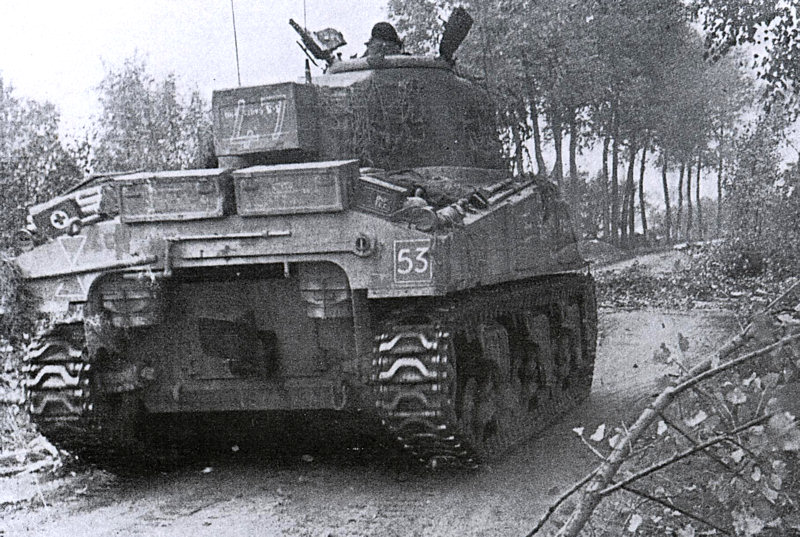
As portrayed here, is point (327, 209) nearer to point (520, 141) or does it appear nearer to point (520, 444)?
point (520, 444)

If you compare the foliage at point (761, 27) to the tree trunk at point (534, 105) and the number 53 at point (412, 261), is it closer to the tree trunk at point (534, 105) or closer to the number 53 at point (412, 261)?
the number 53 at point (412, 261)

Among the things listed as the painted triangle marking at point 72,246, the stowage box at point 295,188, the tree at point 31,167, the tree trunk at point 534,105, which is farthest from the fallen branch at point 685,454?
the tree trunk at point 534,105

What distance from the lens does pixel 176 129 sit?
2073 centimetres

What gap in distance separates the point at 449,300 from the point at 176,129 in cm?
1424

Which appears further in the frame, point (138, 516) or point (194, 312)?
point (194, 312)

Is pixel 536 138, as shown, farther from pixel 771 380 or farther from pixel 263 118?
pixel 771 380

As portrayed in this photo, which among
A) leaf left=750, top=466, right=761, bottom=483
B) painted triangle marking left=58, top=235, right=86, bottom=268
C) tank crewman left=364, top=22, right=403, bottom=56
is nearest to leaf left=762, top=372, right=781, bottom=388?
leaf left=750, top=466, right=761, bottom=483

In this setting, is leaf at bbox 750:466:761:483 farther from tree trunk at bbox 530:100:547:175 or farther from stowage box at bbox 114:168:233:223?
tree trunk at bbox 530:100:547:175

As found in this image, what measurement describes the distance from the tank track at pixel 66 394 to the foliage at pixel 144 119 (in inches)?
350

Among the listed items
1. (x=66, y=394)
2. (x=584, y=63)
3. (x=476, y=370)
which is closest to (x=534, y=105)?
(x=584, y=63)

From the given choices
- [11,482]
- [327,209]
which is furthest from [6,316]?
[327,209]

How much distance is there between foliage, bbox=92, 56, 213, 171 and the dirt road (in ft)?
29.5

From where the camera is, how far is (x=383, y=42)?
9.91 m

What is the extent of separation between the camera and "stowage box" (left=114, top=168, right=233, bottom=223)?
7.29 meters
